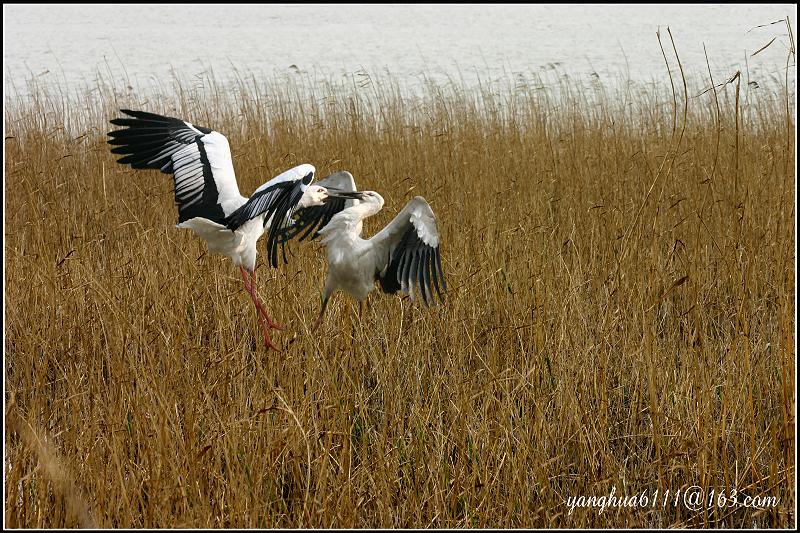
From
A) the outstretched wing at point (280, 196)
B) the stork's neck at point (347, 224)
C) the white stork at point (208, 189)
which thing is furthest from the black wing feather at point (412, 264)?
the outstretched wing at point (280, 196)

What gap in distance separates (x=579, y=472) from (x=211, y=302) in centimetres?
176

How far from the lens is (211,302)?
320 cm

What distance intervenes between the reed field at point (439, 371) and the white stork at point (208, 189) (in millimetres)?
234

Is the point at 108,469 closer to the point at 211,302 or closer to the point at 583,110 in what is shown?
the point at 211,302

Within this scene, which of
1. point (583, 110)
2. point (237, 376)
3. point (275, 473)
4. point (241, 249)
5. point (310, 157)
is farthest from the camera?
point (583, 110)

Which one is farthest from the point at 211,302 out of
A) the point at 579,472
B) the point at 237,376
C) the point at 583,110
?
the point at 583,110

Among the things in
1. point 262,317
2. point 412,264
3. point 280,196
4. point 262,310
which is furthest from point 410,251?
point 262,317

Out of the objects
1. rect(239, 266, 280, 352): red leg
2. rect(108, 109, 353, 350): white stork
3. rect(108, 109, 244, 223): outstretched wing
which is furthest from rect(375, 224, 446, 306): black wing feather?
rect(108, 109, 244, 223): outstretched wing

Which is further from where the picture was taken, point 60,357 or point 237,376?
point 60,357

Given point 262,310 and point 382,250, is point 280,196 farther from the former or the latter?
point 262,310

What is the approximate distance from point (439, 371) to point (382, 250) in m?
0.57

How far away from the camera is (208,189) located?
2.83m

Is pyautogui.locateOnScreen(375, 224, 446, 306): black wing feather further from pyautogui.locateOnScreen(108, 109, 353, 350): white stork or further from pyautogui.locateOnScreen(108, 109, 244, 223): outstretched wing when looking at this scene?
pyautogui.locateOnScreen(108, 109, 244, 223): outstretched wing

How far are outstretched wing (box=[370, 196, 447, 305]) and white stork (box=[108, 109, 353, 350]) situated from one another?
193 millimetres
